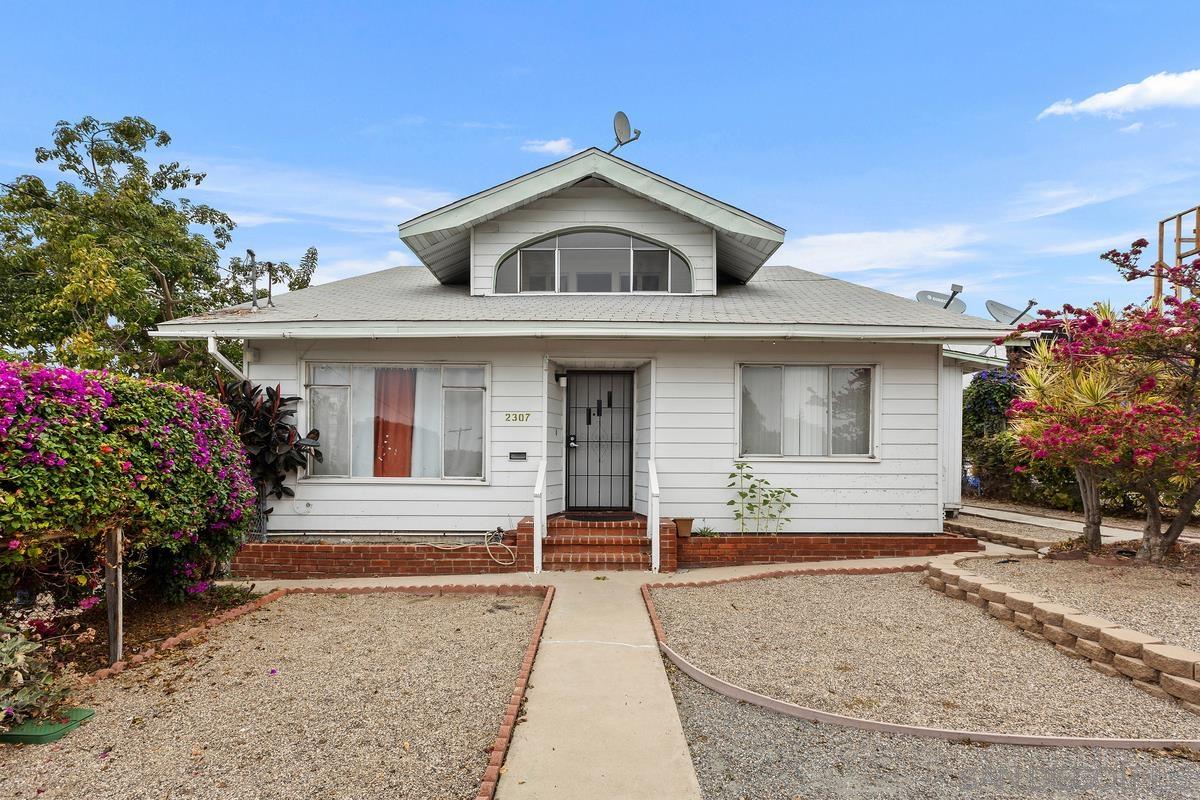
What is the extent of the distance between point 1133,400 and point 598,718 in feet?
20.6

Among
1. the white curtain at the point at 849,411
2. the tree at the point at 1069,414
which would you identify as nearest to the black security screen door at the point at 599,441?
the white curtain at the point at 849,411

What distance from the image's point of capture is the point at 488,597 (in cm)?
600

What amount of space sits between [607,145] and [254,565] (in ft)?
24.8

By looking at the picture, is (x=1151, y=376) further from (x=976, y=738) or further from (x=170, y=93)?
(x=170, y=93)

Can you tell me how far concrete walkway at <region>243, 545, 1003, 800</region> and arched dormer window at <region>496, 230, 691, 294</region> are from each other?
483cm

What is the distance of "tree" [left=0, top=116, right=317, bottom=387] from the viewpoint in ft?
34.4

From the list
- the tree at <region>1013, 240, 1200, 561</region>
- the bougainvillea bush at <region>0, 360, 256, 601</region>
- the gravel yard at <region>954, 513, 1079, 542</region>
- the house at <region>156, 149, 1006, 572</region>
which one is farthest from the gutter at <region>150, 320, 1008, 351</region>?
the gravel yard at <region>954, 513, 1079, 542</region>

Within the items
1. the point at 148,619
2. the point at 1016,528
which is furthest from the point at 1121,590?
the point at 148,619

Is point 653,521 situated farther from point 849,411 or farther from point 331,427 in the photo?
point 331,427

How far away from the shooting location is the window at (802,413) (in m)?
7.72

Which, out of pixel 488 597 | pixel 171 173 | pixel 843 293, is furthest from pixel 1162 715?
pixel 171 173

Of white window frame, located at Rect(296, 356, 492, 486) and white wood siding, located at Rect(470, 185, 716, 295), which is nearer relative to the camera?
white window frame, located at Rect(296, 356, 492, 486)

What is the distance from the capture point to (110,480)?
13.0 ft

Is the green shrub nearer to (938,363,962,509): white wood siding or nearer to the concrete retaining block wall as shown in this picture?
the concrete retaining block wall
